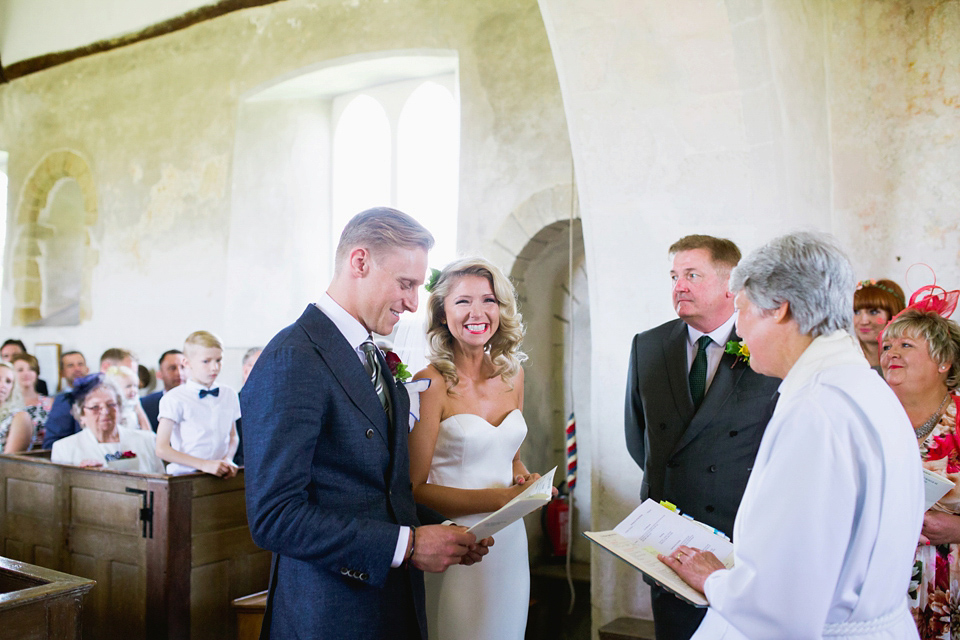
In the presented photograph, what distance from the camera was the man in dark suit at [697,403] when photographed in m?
2.53

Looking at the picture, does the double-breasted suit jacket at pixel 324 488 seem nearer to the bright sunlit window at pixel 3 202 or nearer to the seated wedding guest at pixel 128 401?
the seated wedding guest at pixel 128 401

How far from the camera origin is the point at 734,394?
8.46 ft

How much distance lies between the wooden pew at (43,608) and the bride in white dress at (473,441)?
1032 mm

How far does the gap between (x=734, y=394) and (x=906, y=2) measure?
2420 millimetres

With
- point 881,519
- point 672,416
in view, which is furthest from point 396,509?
point 672,416

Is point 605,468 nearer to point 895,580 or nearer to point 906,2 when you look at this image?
point 895,580

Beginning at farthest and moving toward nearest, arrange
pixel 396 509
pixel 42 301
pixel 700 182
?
pixel 42 301
pixel 700 182
pixel 396 509

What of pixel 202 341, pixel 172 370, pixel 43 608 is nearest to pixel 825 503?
pixel 43 608

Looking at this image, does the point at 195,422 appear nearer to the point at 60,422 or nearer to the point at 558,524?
the point at 60,422

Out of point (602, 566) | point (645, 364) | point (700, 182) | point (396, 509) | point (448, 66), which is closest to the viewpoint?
point (396, 509)

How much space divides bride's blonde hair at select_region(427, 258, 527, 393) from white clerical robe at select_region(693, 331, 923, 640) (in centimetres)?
129

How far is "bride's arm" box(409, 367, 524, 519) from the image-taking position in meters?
2.41

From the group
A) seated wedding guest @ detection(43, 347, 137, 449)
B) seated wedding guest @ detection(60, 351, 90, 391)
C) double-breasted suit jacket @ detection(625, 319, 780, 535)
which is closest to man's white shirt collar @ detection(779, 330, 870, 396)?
double-breasted suit jacket @ detection(625, 319, 780, 535)

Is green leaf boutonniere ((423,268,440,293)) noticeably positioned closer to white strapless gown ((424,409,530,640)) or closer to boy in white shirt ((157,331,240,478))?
white strapless gown ((424,409,530,640))
